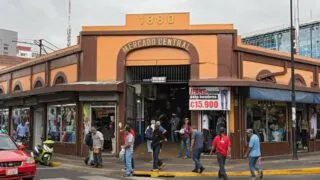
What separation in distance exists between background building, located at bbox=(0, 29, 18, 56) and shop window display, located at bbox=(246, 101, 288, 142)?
259ft

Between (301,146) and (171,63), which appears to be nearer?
(171,63)

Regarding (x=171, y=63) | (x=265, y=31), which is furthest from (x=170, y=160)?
(x=265, y=31)

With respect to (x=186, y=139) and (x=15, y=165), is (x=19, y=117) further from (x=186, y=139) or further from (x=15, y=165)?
(x=15, y=165)

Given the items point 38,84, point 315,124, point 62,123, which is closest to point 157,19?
point 62,123

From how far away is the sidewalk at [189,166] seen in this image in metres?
17.8

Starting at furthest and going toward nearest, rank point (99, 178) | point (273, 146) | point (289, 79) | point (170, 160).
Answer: point (289, 79), point (273, 146), point (170, 160), point (99, 178)

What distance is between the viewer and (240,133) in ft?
75.6

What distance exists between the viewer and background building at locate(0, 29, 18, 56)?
321ft

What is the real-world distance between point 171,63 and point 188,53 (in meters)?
0.97

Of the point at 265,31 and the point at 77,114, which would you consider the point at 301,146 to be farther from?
the point at 265,31

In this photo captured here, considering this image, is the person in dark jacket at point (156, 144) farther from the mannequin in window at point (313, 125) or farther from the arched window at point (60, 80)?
the mannequin in window at point (313, 125)

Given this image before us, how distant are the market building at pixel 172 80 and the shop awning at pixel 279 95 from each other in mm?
48

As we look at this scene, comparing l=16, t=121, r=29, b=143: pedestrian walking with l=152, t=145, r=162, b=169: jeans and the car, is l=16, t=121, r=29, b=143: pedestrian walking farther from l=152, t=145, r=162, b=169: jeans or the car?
the car

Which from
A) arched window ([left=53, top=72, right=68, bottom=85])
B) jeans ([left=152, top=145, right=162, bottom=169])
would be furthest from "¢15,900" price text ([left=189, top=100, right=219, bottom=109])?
arched window ([left=53, top=72, right=68, bottom=85])
